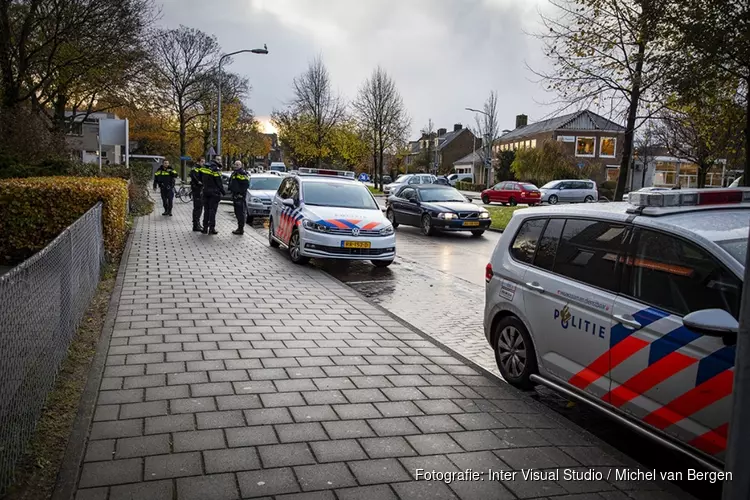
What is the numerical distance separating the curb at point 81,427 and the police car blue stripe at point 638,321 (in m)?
3.19

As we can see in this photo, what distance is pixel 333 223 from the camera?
10656mm

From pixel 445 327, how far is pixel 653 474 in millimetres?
3886

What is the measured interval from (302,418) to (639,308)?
225 cm

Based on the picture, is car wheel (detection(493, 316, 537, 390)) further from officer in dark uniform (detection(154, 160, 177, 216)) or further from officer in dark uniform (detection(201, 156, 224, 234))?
officer in dark uniform (detection(154, 160, 177, 216))

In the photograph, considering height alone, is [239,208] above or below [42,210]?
below

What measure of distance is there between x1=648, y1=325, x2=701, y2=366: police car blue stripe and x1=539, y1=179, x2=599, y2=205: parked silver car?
3409cm

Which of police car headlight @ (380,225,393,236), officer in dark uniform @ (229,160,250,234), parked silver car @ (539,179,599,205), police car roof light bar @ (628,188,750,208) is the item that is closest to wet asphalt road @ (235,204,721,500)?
police car headlight @ (380,225,393,236)

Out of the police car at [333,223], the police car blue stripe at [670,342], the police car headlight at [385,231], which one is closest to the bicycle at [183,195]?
the police car at [333,223]

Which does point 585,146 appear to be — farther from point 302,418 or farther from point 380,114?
point 302,418

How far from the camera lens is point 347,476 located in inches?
127

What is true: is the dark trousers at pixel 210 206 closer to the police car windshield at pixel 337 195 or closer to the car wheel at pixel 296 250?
the police car windshield at pixel 337 195

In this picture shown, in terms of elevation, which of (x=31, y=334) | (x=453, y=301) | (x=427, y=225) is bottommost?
(x=453, y=301)

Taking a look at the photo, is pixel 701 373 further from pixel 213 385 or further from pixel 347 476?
pixel 213 385

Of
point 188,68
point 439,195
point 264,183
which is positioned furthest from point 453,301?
point 188,68
